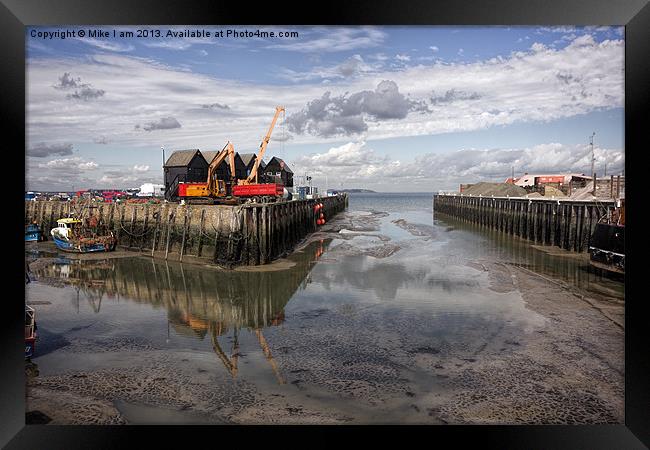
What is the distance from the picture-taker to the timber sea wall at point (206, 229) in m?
24.4

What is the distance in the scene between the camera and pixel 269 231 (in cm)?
2536

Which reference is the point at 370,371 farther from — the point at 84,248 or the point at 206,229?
the point at 84,248

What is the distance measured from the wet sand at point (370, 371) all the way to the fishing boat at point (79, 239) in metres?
12.9

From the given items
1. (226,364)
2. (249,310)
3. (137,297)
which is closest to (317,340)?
(226,364)

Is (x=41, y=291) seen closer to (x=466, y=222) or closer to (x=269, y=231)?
(x=269, y=231)

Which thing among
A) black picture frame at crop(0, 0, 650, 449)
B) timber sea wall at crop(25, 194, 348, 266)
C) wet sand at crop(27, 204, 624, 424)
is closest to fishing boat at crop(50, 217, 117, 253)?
timber sea wall at crop(25, 194, 348, 266)

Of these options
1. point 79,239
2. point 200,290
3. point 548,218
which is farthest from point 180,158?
point 548,218

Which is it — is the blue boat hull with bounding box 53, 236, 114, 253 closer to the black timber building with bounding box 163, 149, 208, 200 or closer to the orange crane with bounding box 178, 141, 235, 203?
the orange crane with bounding box 178, 141, 235, 203

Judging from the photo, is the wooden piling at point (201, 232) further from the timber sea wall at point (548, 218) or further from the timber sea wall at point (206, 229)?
the timber sea wall at point (548, 218)

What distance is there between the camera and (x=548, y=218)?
34844 millimetres

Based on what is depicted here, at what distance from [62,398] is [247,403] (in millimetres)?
3813

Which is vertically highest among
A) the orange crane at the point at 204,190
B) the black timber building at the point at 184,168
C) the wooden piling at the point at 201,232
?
the black timber building at the point at 184,168
